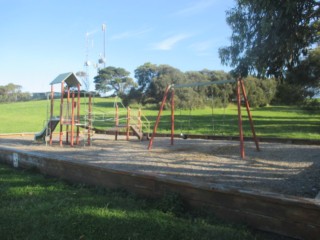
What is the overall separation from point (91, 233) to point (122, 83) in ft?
240

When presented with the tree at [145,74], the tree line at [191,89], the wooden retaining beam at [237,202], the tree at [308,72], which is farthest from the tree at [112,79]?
the wooden retaining beam at [237,202]

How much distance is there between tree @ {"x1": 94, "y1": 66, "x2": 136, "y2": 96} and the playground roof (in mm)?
60806

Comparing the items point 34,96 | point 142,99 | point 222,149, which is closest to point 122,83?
point 34,96

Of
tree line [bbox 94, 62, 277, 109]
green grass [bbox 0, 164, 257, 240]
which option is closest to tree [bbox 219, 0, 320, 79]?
green grass [bbox 0, 164, 257, 240]

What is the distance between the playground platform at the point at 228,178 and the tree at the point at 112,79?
66652 mm

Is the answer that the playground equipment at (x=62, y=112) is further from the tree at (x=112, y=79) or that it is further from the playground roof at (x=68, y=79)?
the tree at (x=112, y=79)

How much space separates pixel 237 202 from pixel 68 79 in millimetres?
10381

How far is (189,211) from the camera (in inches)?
158

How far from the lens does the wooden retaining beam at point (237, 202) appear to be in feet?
10.5

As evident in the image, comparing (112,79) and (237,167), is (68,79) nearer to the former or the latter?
(237,167)

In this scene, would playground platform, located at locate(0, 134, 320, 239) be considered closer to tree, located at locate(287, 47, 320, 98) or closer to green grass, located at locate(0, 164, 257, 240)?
green grass, located at locate(0, 164, 257, 240)

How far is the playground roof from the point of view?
469 inches

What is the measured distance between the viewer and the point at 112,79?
77188mm

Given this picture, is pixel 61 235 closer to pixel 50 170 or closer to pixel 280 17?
pixel 50 170
